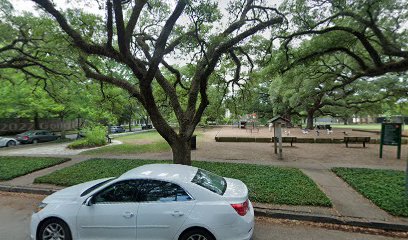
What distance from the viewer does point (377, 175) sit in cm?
868

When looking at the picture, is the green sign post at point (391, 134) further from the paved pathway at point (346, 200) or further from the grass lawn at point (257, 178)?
the grass lawn at point (257, 178)

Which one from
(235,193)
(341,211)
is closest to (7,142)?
(235,193)

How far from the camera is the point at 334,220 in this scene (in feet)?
17.0

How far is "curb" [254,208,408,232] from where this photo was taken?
4953mm

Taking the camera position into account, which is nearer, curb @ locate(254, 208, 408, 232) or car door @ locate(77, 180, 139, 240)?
car door @ locate(77, 180, 139, 240)

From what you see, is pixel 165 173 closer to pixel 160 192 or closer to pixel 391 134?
pixel 160 192

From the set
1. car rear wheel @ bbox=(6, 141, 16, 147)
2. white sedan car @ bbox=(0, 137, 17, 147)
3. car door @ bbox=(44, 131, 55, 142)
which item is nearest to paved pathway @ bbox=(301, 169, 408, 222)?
white sedan car @ bbox=(0, 137, 17, 147)

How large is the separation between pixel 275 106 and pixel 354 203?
1344 inches

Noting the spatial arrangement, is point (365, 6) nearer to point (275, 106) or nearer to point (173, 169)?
point (173, 169)

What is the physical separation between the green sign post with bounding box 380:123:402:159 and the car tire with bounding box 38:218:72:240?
14548 mm

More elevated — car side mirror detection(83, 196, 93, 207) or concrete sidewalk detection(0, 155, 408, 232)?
car side mirror detection(83, 196, 93, 207)

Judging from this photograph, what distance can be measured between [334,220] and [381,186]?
3.45 m

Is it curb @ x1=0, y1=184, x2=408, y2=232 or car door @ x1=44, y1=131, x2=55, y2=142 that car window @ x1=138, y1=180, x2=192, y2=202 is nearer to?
curb @ x1=0, y1=184, x2=408, y2=232

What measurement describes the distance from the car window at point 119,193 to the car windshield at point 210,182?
1044 millimetres
